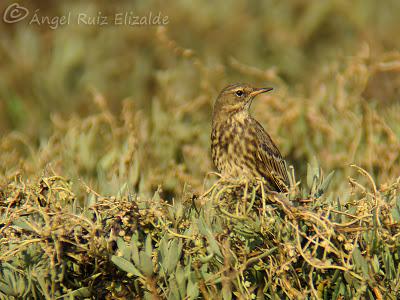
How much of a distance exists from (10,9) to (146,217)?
7.20m

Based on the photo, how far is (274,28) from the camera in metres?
9.54

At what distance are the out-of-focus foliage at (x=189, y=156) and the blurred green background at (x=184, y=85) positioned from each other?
21 millimetres

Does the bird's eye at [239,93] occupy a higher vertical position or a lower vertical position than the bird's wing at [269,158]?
higher

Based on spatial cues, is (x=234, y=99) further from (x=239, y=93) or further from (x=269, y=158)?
(x=269, y=158)

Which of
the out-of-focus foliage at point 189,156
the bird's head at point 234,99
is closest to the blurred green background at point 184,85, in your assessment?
the out-of-focus foliage at point 189,156

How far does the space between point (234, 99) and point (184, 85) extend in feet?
7.05

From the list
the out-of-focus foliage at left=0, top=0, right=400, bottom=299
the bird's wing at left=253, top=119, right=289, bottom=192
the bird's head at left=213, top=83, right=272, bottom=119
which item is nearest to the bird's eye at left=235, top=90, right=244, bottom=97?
the bird's head at left=213, top=83, right=272, bottom=119

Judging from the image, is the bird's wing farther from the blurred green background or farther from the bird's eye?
the bird's eye

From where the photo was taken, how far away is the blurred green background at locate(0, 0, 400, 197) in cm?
541

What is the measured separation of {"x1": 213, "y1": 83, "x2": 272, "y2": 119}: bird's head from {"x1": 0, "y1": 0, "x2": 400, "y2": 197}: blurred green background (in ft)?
0.91

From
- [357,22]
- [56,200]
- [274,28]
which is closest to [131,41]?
[274,28]

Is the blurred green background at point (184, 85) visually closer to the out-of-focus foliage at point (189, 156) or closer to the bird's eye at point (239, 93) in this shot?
the out-of-focus foliage at point (189, 156)

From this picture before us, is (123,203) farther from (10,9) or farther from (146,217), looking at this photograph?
(10,9)

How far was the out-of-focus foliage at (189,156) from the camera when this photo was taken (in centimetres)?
312
